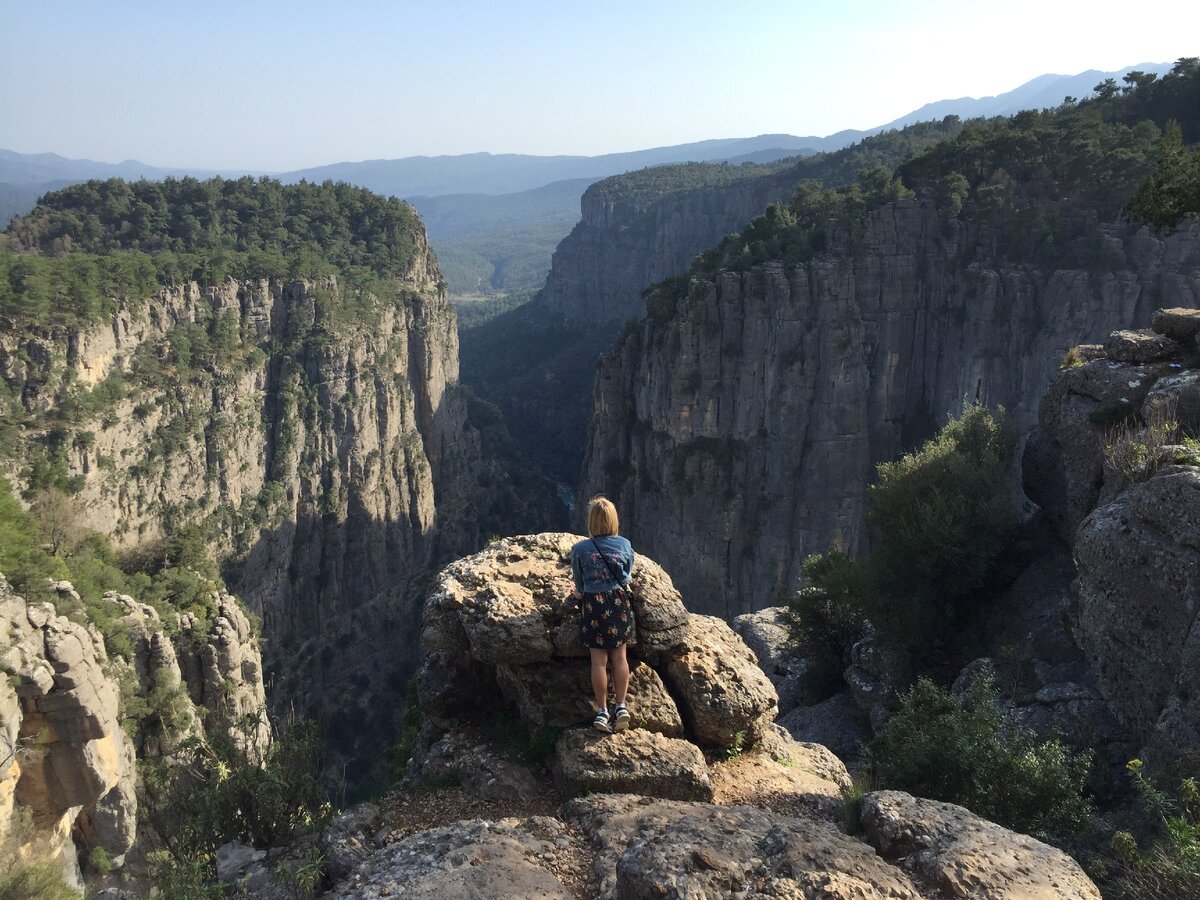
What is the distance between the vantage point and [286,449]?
48.1m

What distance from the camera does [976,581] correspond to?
55.6 ft

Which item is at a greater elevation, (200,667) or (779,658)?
(200,667)

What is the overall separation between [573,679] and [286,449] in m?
44.7

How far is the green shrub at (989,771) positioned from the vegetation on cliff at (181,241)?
38984mm

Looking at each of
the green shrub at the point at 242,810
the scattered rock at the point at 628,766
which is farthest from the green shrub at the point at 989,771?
the green shrub at the point at 242,810

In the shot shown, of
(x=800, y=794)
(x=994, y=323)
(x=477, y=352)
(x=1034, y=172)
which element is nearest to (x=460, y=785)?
(x=800, y=794)

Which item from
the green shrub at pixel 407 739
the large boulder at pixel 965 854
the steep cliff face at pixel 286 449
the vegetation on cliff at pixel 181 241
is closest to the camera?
the large boulder at pixel 965 854

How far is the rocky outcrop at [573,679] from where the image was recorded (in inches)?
289

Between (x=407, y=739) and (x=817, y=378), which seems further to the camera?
(x=817, y=378)

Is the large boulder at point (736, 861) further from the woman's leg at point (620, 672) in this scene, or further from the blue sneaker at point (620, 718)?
the woman's leg at point (620, 672)

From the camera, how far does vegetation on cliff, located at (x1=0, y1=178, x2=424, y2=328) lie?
3684 cm

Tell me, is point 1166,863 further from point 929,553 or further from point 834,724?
point 834,724

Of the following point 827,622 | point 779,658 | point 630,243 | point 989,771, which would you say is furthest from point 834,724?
point 630,243

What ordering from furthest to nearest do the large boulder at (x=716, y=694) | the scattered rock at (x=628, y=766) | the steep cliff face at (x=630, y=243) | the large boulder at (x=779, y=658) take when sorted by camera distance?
the steep cliff face at (x=630, y=243)
the large boulder at (x=779, y=658)
the large boulder at (x=716, y=694)
the scattered rock at (x=628, y=766)
